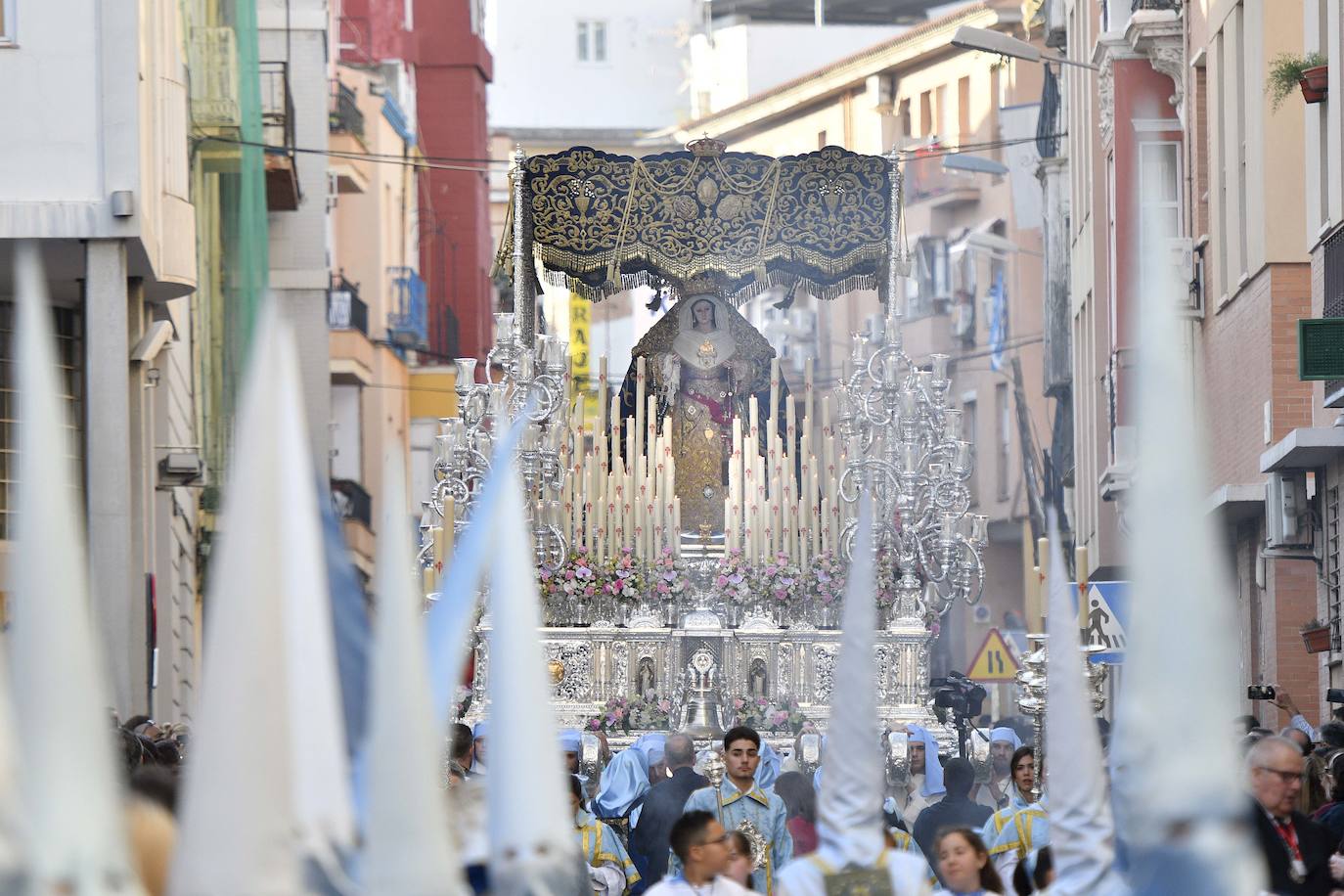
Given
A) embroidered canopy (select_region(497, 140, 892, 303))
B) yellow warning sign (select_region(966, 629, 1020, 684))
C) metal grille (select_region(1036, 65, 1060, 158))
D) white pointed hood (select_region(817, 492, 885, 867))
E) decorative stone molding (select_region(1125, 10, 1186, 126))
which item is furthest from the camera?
metal grille (select_region(1036, 65, 1060, 158))

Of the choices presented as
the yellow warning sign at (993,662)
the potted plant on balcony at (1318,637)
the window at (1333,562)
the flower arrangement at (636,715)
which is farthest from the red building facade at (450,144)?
the potted plant on balcony at (1318,637)

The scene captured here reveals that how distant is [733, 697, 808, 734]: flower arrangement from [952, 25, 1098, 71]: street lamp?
8.01m

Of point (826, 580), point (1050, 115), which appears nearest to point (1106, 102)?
point (1050, 115)

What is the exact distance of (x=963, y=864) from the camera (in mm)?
9430

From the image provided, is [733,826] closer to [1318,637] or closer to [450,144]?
[1318,637]

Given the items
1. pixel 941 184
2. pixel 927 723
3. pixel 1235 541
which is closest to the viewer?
pixel 927 723

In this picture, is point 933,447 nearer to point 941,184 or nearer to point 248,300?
point 248,300

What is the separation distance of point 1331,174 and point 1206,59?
22.2ft

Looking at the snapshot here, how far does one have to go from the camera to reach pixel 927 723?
19.1 m

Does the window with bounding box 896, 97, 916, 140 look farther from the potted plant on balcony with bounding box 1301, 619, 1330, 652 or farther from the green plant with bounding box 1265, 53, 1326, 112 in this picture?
the potted plant on balcony with bounding box 1301, 619, 1330, 652

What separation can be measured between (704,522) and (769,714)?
2129 millimetres

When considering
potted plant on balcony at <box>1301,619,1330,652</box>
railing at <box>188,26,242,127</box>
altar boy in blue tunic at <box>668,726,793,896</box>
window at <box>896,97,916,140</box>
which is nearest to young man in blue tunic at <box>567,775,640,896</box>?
altar boy in blue tunic at <box>668,726,793,896</box>

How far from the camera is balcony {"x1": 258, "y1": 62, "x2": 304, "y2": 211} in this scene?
29.7 m

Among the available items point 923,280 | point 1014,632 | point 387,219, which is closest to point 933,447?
point 1014,632
